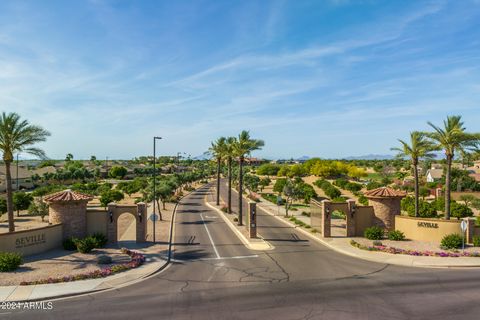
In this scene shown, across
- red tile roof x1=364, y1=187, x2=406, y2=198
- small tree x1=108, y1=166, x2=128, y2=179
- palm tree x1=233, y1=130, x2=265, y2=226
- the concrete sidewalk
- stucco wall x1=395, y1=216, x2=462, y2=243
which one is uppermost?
palm tree x1=233, y1=130, x2=265, y2=226

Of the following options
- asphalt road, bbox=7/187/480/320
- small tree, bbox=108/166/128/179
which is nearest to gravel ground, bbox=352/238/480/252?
asphalt road, bbox=7/187/480/320

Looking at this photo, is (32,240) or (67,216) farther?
(67,216)

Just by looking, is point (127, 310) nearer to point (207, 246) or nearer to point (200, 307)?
point (200, 307)

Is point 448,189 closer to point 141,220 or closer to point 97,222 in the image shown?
point 141,220

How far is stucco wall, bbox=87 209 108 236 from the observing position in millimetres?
28812

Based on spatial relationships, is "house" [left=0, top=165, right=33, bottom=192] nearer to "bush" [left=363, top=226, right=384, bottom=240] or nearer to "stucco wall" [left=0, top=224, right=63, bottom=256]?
"stucco wall" [left=0, top=224, right=63, bottom=256]

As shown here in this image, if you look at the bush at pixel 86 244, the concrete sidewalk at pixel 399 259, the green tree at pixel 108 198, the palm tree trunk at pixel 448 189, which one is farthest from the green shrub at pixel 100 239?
the palm tree trunk at pixel 448 189

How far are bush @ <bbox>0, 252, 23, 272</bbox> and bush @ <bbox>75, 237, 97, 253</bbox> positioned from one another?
171 inches

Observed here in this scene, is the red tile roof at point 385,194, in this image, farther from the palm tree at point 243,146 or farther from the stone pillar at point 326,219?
the palm tree at point 243,146

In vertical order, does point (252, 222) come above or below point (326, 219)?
below

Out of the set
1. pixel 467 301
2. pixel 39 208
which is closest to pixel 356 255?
pixel 467 301

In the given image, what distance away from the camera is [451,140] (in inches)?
1267

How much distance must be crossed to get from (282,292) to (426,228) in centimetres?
1765

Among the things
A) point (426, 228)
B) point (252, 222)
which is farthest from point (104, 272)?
point (426, 228)
